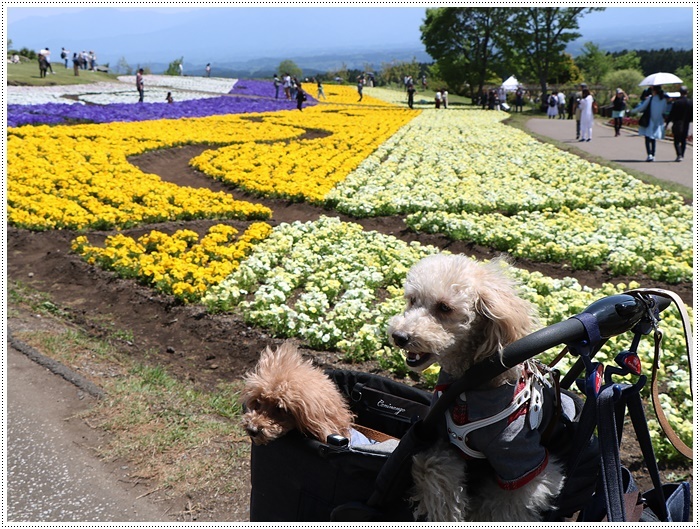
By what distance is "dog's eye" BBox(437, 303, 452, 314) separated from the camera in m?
2.22

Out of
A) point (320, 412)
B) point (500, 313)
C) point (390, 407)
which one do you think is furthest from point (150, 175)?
point (500, 313)

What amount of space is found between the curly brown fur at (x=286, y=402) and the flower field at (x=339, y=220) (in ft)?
4.53

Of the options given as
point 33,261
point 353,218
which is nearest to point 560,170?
point 353,218

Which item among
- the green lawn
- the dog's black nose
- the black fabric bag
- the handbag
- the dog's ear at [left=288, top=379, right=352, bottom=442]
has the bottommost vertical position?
the black fabric bag

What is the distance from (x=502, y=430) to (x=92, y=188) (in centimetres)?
Result: 1004

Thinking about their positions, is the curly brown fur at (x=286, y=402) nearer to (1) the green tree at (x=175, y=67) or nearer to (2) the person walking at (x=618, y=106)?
(2) the person walking at (x=618, y=106)

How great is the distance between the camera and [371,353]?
5.08 meters

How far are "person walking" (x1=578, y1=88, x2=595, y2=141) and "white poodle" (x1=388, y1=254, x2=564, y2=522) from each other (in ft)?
65.7

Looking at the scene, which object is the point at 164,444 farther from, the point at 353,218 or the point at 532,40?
the point at 532,40

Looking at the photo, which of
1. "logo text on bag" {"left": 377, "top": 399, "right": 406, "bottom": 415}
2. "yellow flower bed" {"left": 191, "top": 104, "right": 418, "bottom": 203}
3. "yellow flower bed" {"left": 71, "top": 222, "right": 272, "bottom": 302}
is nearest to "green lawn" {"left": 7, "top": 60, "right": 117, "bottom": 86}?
"yellow flower bed" {"left": 191, "top": 104, "right": 418, "bottom": 203}

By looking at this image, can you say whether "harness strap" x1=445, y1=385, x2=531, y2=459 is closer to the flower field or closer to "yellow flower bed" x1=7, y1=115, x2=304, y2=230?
the flower field

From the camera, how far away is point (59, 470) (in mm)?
3506

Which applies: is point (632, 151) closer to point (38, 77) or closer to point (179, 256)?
point (179, 256)

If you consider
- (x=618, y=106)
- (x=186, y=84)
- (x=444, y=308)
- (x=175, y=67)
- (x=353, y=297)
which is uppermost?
(x=175, y=67)
